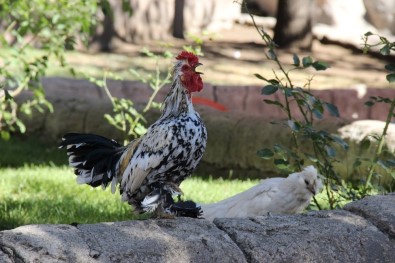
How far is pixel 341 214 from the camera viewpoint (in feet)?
12.6

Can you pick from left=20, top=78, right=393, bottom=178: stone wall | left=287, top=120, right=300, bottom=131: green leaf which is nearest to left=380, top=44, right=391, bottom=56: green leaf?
left=287, top=120, right=300, bottom=131: green leaf

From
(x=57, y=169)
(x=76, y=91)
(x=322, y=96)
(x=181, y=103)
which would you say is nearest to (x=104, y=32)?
(x=76, y=91)

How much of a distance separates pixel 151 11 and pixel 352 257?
1249 cm

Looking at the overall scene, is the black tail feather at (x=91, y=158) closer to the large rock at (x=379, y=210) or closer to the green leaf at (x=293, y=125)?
the green leaf at (x=293, y=125)

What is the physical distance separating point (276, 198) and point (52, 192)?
223 cm

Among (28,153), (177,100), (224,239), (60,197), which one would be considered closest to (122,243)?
(224,239)

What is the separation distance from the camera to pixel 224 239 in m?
3.43

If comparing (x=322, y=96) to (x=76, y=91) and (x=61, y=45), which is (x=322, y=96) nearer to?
(x=76, y=91)

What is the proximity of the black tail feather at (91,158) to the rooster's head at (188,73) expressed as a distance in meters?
0.52

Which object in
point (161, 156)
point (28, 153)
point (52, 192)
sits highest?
point (161, 156)

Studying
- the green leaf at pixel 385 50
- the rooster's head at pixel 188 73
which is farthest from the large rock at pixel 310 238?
the green leaf at pixel 385 50

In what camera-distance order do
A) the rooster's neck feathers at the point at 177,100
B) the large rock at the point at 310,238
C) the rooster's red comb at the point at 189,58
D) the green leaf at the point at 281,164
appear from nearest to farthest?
the large rock at the point at 310,238 → the rooster's neck feathers at the point at 177,100 → the rooster's red comb at the point at 189,58 → the green leaf at the point at 281,164

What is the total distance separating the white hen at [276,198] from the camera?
201 inches

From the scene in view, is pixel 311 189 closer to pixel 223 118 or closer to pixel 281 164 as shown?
pixel 281 164
